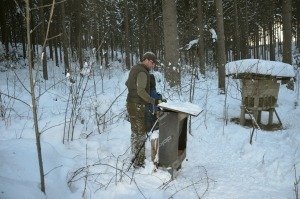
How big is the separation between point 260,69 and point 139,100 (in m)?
3.40

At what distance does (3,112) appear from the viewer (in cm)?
623

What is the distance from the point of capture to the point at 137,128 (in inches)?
186

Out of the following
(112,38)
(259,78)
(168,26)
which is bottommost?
(259,78)

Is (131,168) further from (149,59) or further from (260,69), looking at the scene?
(260,69)

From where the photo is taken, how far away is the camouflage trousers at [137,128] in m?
4.64

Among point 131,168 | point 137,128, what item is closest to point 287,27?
point 137,128

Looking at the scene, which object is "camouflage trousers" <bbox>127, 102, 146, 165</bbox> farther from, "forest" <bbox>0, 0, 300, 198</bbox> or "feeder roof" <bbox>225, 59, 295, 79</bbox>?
"feeder roof" <bbox>225, 59, 295, 79</bbox>

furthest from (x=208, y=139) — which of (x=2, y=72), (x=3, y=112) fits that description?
(x=2, y=72)

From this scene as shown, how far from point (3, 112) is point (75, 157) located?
2755mm

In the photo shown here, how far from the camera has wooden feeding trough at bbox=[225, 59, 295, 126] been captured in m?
6.65

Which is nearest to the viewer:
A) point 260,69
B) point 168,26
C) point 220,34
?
point 260,69

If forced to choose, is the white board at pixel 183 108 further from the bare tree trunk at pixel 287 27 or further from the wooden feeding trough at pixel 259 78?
the bare tree trunk at pixel 287 27

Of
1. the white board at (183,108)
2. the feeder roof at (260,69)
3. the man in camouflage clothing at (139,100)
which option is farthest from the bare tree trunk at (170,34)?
the white board at (183,108)

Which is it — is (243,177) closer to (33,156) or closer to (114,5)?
(33,156)
